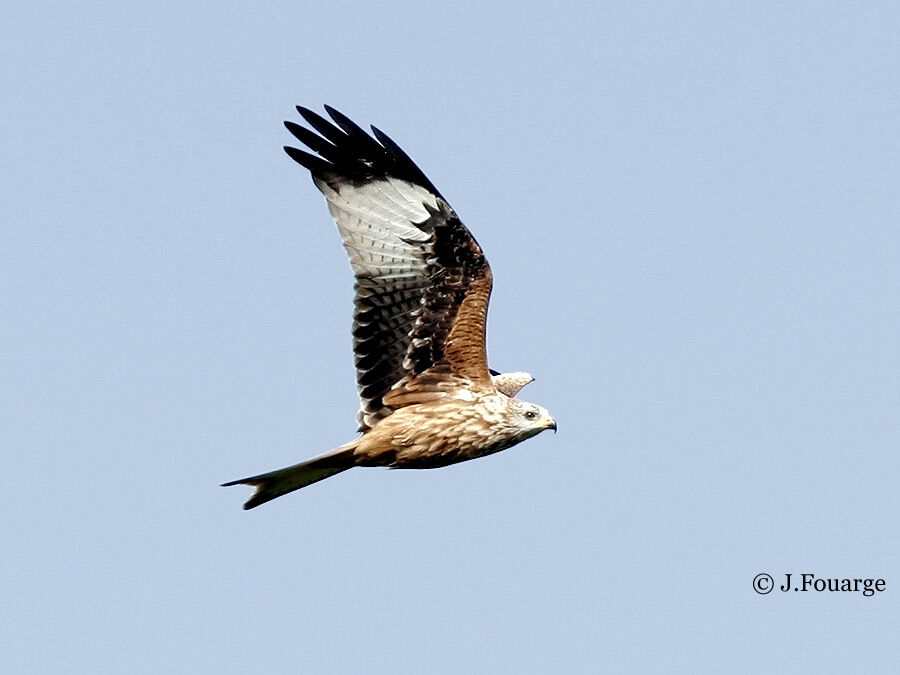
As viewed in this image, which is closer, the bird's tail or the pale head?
the bird's tail

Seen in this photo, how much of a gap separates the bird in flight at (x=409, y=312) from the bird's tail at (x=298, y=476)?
32 millimetres

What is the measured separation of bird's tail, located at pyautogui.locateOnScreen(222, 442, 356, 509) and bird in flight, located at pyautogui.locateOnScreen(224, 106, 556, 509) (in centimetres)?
3

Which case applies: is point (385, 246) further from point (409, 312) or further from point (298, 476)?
point (298, 476)

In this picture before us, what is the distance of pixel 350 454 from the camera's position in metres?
9.92

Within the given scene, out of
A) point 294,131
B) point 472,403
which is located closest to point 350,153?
point 294,131

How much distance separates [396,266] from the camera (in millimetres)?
10234

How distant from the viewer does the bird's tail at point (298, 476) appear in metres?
9.66

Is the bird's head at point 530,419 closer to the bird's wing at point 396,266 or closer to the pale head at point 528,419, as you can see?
the pale head at point 528,419

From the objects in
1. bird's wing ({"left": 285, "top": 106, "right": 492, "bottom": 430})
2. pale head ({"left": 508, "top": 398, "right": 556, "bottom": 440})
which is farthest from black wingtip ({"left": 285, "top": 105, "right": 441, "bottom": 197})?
pale head ({"left": 508, "top": 398, "right": 556, "bottom": 440})

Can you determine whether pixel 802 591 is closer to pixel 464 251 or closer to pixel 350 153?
pixel 464 251

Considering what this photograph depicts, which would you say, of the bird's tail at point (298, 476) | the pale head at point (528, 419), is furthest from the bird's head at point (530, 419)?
the bird's tail at point (298, 476)

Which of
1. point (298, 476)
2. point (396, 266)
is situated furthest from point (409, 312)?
point (298, 476)

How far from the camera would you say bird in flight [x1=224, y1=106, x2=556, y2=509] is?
1002 centimetres

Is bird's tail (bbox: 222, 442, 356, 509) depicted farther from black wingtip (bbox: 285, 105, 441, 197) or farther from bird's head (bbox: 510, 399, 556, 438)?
black wingtip (bbox: 285, 105, 441, 197)
